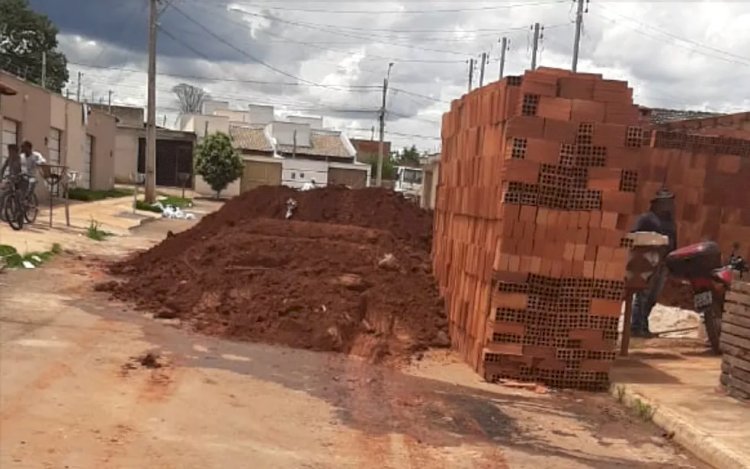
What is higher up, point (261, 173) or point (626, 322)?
point (626, 322)

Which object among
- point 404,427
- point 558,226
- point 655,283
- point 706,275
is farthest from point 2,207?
point 706,275

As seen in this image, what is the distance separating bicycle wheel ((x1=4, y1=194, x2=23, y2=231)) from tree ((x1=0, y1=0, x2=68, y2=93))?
158ft

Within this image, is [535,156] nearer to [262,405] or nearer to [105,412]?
[262,405]

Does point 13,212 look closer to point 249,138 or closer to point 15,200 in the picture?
point 15,200

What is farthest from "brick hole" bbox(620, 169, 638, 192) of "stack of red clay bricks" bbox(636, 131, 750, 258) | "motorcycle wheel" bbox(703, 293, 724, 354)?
"stack of red clay bricks" bbox(636, 131, 750, 258)

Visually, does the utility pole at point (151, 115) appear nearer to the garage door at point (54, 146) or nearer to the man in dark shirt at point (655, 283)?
the garage door at point (54, 146)

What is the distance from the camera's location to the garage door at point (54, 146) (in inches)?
1092

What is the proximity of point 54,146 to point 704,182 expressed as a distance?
2334 cm

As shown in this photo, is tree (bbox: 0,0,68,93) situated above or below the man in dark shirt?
above

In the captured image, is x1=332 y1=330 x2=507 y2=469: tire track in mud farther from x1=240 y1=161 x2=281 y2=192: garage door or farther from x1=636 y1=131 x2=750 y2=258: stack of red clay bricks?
x1=240 y1=161 x2=281 y2=192: garage door

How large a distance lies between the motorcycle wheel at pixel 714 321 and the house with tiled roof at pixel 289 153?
4561cm

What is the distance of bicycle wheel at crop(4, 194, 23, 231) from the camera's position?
1578cm

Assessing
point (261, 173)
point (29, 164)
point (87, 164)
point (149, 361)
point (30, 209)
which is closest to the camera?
point (149, 361)

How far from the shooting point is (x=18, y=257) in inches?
485
